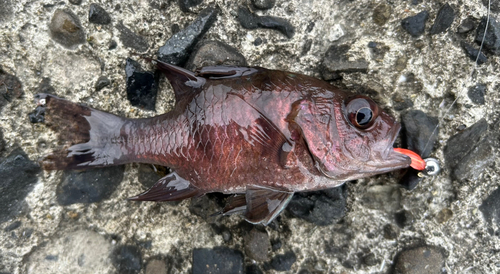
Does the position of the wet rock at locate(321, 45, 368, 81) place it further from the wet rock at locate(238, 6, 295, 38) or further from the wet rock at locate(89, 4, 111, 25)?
the wet rock at locate(89, 4, 111, 25)

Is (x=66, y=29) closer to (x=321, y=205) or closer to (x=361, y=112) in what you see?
(x=361, y=112)

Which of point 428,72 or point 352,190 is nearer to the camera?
point 428,72

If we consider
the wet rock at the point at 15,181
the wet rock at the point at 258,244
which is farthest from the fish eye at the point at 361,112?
the wet rock at the point at 15,181

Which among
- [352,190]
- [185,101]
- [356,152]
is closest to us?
[356,152]

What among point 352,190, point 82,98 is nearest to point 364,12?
point 352,190

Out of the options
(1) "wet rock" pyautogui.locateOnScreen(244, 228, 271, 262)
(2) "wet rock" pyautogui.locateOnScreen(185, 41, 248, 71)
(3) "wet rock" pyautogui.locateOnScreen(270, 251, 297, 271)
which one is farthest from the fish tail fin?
(3) "wet rock" pyautogui.locateOnScreen(270, 251, 297, 271)

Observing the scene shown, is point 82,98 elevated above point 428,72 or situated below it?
below

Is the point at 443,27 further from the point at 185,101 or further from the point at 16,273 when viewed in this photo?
the point at 16,273
